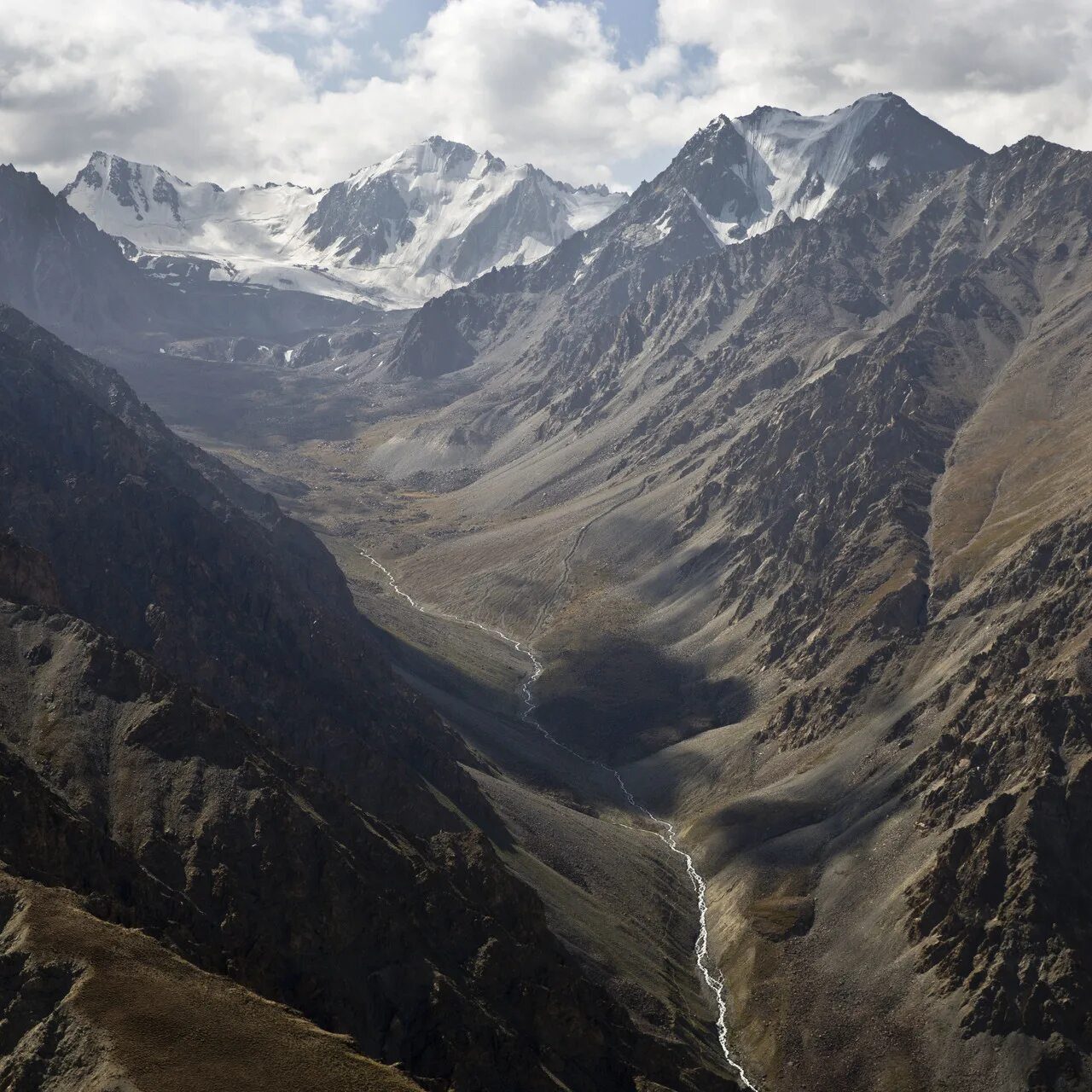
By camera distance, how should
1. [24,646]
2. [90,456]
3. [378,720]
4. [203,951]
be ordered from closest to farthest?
[203,951] → [24,646] → [378,720] → [90,456]

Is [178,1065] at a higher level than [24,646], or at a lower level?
lower

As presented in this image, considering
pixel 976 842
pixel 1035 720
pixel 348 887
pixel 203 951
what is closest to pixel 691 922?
pixel 976 842

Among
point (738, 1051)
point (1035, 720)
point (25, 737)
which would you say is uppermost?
point (1035, 720)

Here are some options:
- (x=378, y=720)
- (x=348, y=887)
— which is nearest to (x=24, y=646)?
(x=348, y=887)

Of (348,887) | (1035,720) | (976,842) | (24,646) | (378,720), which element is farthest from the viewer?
(378,720)

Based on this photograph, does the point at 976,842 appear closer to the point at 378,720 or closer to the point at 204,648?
the point at 378,720

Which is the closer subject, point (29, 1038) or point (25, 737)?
point (29, 1038)
